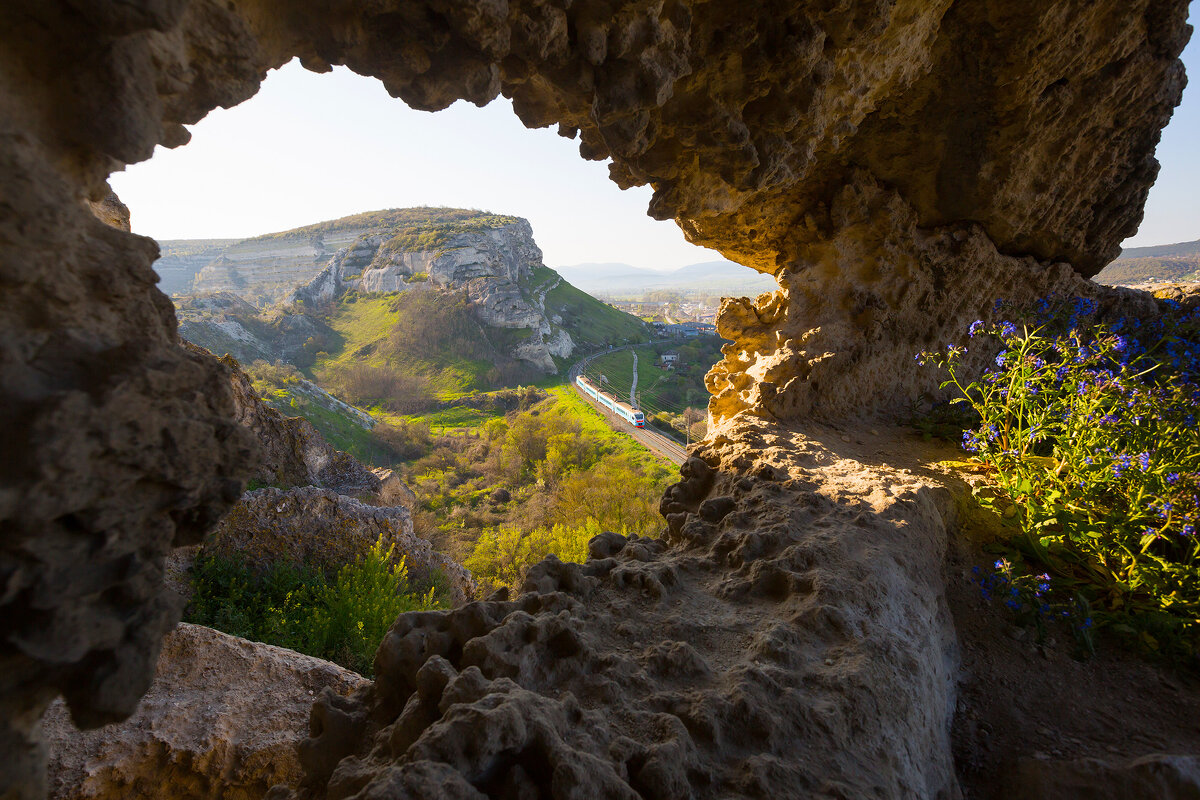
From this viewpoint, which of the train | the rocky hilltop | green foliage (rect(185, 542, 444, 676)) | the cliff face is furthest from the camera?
the cliff face

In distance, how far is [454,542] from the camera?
22906 millimetres

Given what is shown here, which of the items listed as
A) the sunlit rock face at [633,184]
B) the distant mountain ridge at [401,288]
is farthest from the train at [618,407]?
the sunlit rock face at [633,184]

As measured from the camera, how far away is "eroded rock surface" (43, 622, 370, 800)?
3.46m

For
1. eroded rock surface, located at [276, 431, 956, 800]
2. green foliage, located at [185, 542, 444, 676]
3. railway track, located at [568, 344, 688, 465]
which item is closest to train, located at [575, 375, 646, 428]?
railway track, located at [568, 344, 688, 465]

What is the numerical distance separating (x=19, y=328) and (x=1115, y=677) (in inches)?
177

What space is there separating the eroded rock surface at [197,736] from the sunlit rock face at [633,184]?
8.56 feet

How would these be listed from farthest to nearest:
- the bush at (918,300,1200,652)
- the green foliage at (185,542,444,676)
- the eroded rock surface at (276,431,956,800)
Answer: the green foliage at (185,542,444,676) < the bush at (918,300,1200,652) < the eroded rock surface at (276,431,956,800)

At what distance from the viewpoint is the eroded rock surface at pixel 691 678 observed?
1694 millimetres

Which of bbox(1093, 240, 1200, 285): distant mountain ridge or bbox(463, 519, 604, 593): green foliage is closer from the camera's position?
bbox(1093, 240, 1200, 285): distant mountain ridge

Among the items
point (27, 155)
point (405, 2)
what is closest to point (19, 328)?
point (27, 155)

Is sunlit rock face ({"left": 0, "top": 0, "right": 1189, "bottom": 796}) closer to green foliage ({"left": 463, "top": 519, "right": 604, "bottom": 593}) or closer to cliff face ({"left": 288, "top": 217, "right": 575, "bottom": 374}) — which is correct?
green foliage ({"left": 463, "top": 519, "right": 604, "bottom": 593})

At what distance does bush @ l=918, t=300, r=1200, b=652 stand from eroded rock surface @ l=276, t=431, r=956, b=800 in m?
0.69

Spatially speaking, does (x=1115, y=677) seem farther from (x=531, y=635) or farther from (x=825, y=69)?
(x=825, y=69)

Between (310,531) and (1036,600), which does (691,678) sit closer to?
(1036,600)
